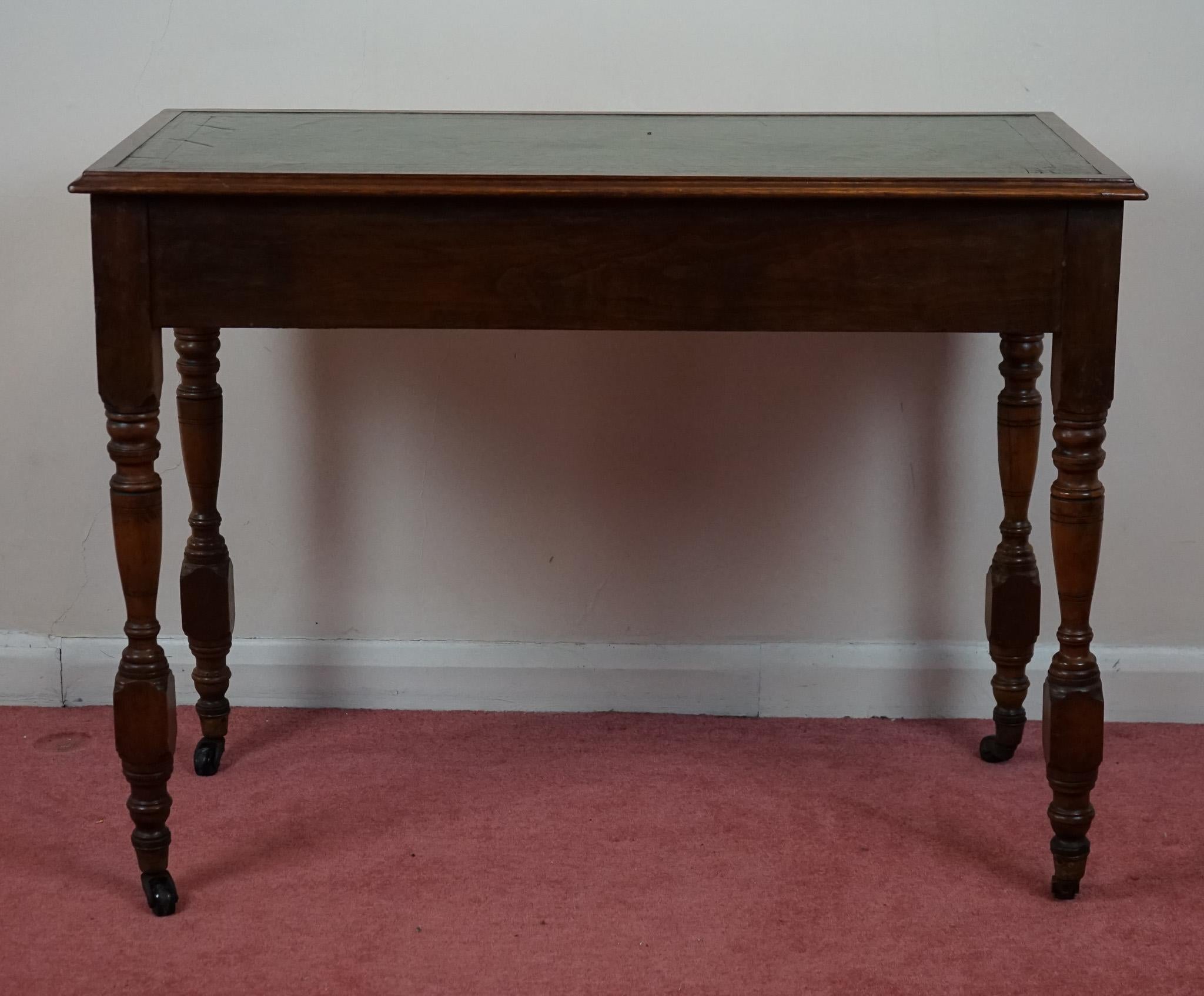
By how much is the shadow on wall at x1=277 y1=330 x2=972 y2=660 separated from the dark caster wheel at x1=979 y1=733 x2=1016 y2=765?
249 mm

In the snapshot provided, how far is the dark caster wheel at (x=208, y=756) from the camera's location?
2.17 m

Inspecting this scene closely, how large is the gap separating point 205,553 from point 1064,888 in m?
1.28

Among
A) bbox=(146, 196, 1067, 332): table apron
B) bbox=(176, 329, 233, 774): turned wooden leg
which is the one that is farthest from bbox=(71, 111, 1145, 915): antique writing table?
bbox=(176, 329, 233, 774): turned wooden leg

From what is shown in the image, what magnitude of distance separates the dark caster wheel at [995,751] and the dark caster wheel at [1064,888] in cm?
43

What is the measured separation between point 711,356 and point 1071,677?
33.7 inches

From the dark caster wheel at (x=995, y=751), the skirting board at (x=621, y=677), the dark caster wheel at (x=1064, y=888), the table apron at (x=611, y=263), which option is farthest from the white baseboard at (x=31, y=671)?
the dark caster wheel at (x=1064, y=888)

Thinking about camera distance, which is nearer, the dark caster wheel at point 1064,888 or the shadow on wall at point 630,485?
the dark caster wheel at point 1064,888

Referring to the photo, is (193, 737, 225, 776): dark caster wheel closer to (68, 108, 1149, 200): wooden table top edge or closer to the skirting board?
the skirting board

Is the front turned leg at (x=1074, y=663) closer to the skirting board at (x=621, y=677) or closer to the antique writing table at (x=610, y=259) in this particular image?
the antique writing table at (x=610, y=259)

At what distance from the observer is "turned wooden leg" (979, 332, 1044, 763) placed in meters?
2.11

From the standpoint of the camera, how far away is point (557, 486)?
2.40 meters

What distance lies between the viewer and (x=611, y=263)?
162 cm

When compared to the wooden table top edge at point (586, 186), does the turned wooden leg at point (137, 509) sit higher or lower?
lower

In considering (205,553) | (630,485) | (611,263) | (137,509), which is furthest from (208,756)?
(611,263)
